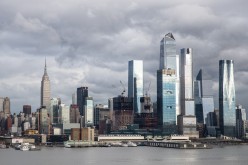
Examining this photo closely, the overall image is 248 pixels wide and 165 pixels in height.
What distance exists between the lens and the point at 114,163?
517 feet

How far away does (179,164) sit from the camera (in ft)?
508

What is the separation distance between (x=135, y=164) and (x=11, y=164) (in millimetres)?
36615

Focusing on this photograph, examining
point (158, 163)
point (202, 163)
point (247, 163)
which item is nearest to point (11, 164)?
point (158, 163)

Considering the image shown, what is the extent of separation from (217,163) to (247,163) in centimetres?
882

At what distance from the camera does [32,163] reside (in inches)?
6211

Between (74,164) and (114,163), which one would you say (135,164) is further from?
(74,164)

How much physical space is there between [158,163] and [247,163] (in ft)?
87.0

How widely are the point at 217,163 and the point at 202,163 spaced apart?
4523 mm

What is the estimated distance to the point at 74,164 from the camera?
5999 inches

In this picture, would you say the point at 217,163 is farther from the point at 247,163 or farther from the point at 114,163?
the point at 114,163

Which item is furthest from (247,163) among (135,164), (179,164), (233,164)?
(135,164)

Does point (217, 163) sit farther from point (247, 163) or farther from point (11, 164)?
point (11, 164)

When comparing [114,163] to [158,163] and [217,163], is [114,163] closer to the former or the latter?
[158,163]

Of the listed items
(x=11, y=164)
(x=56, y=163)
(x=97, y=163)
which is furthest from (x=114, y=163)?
(x=11, y=164)
